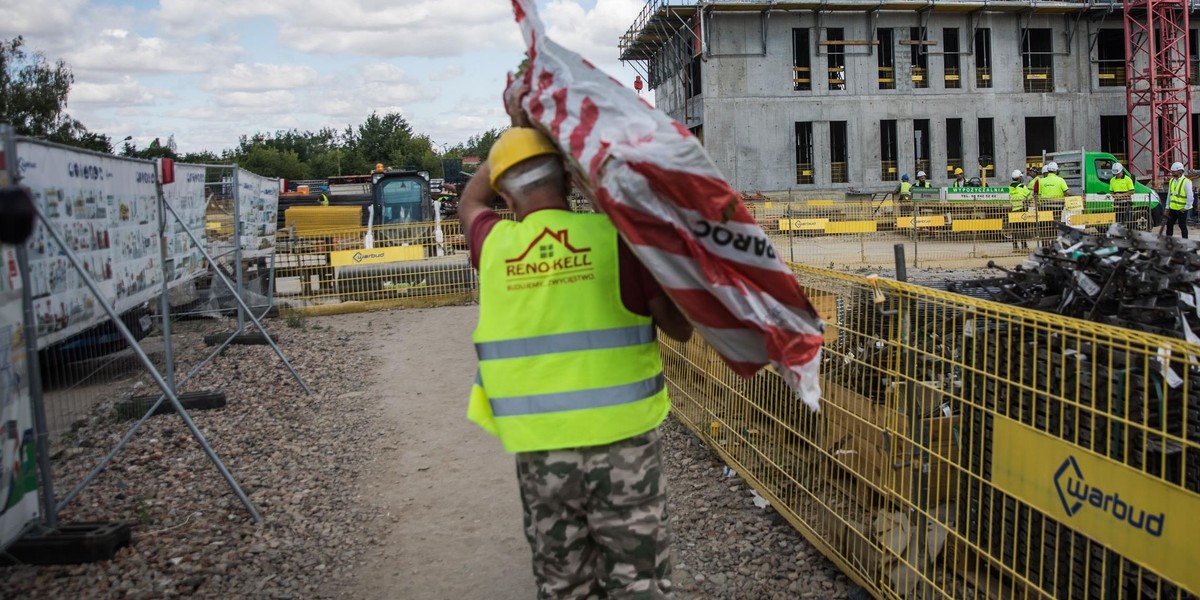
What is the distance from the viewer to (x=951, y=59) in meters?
41.0

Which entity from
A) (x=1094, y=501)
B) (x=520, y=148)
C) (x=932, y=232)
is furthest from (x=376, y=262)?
(x=1094, y=501)

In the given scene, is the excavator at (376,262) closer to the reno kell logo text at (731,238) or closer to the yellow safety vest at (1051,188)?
the reno kell logo text at (731,238)

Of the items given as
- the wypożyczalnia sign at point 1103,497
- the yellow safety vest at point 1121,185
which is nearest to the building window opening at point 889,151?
the yellow safety vest at point 1121,185

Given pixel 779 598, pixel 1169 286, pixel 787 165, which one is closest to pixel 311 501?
pixel 779 598

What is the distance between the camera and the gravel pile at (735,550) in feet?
14.0

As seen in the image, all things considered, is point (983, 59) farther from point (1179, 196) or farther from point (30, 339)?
point (30, 339)

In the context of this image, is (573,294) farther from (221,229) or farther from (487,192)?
(221,229)

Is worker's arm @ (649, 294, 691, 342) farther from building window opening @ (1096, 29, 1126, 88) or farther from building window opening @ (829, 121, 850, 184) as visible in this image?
building window opening @ (1096, 29, 1126, 88)

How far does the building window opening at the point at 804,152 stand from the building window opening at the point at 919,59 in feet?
16.3

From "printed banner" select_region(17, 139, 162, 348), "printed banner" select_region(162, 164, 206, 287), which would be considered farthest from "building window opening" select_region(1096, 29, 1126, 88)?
"printed banner" select_region(17, 139, 162, 348)

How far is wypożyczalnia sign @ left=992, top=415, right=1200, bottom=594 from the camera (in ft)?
8.05

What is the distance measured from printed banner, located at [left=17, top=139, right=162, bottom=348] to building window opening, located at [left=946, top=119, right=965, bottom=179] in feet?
126

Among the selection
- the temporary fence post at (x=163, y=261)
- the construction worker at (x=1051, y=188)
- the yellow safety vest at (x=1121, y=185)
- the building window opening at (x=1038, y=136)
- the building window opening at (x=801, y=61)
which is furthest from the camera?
the building window opening at (x=1038, y=136)

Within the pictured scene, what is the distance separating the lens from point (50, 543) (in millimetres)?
4676
